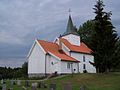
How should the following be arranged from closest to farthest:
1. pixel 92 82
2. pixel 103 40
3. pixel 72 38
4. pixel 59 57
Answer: pixel 92 82
pixel 103 40
pixel 59 57
pixel 72 38

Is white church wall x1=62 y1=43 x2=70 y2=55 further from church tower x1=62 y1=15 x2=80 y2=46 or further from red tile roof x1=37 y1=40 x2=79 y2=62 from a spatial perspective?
church tower x1=62 y1=15 x2=80 y2=46

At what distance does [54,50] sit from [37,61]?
425cm

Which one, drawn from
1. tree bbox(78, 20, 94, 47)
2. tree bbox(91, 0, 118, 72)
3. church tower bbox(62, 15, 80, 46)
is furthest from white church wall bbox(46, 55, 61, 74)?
tree bbox(78, 20, 94, 47)

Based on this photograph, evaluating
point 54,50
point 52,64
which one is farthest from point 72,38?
point 52,64

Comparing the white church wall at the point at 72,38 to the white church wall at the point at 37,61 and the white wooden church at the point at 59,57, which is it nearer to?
the white wooden church at the point at 59,57

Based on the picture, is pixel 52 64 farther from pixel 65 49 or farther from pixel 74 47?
pixel 74 47

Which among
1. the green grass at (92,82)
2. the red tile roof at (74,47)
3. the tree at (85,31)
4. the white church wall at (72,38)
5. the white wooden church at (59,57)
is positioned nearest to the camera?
the green grass at (92,82)

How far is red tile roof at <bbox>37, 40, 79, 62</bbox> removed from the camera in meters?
55.1

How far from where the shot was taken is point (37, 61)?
5597cm

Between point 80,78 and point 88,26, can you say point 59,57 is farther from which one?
point 88,26

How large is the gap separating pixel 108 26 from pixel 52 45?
51.8 feet

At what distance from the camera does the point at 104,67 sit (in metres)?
47.2

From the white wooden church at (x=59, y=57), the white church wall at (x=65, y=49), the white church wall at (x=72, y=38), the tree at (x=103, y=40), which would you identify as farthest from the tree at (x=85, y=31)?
the tree at (x=103, y=40)

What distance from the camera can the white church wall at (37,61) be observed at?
55181mm
